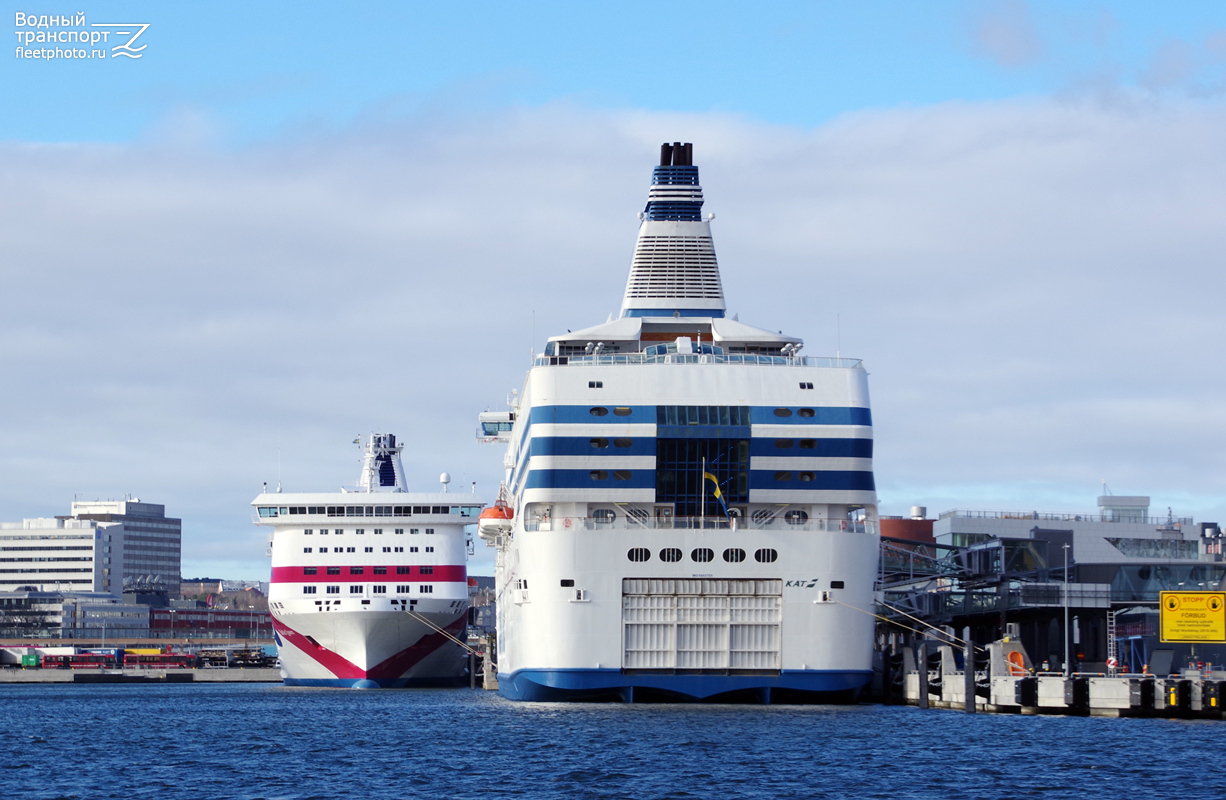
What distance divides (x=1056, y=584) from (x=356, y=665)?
3749 cm

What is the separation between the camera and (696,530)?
51.5 meters

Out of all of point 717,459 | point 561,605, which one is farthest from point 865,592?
point 561,605

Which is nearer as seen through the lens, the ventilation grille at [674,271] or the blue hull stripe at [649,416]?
the blue hull stripe at [649,416]

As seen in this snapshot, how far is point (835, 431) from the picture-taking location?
53562mm

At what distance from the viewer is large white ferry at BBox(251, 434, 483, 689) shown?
9025cm

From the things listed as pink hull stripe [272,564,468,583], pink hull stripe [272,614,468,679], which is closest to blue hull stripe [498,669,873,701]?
pink hull stripe [272,564,468,583]

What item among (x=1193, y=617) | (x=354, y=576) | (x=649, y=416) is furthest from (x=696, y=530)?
(x=354, y=576)

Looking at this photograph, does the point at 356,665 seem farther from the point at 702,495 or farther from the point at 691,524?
the point at 702,495

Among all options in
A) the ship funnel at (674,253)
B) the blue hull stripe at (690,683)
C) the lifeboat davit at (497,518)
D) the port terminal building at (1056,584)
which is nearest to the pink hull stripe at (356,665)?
the lifeboat davit at (497,518)

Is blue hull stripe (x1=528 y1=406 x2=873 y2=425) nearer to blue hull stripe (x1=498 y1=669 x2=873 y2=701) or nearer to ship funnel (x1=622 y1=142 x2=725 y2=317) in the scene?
blue hull stripe (x1=498 y1=669 x2=873 y2=701)

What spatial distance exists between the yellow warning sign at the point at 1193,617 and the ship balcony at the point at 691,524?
9.95 meters

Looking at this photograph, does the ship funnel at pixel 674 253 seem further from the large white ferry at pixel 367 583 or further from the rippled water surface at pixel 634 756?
the large white ferry at pixel 367 583

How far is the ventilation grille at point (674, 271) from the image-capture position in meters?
65.6

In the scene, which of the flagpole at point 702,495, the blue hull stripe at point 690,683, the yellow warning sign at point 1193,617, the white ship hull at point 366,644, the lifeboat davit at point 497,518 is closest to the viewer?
the blue hull stripe at point 690,683
